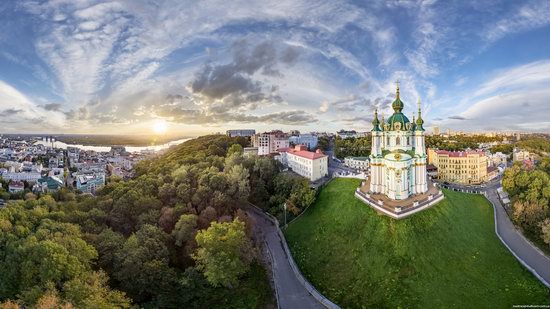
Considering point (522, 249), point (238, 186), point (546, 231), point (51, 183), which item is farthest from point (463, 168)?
point (51, 183)

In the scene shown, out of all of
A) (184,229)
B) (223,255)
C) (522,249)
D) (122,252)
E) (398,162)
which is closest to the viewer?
(223,255)

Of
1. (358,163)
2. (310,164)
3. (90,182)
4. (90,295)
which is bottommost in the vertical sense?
(90,295)

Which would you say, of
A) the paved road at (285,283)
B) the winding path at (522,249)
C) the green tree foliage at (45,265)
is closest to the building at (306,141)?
the winding path at (522,249)

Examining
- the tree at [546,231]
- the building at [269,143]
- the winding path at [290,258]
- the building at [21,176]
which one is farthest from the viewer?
→ the building at [269,143]

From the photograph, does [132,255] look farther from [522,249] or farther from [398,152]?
[522,249]

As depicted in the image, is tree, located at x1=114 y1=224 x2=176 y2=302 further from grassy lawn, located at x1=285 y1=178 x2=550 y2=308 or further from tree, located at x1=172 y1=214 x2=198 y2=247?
grassy lawn, located at x1=285 y1=178 x2=550 y2=308

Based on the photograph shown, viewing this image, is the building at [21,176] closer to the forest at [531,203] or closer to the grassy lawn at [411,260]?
the grassy lawn at [411,260]
